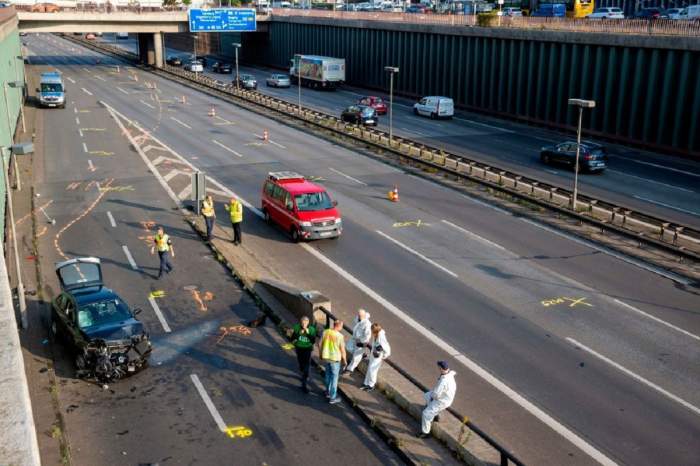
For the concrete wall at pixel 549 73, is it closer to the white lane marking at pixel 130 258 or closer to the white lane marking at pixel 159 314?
the white lane marking at pixel 130 258

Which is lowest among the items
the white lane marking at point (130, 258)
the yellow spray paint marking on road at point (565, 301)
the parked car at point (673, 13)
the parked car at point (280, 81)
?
the yellow spray paint marking on road at point (565, 301)

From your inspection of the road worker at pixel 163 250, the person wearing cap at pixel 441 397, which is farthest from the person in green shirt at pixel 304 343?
the road worker at pixel 163 250

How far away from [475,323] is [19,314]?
12.9 m

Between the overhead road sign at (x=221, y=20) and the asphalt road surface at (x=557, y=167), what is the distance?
2704cm

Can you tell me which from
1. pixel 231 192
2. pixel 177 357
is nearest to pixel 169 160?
pixel 231 192

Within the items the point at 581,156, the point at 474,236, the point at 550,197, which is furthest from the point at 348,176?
the point at 581,156

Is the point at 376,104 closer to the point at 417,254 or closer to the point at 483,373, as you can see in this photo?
the point at 417,254

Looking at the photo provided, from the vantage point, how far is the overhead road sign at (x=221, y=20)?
9050cm

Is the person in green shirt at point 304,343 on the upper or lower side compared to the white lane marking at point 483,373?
upper

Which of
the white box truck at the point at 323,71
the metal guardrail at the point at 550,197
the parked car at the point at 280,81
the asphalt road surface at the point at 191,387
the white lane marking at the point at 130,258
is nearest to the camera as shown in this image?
the asphalt road surface at the point at 191,387

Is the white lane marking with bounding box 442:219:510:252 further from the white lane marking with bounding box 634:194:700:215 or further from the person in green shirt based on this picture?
the person in green shirt

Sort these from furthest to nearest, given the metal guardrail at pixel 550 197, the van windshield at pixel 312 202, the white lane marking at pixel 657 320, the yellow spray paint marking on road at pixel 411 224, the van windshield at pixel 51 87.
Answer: the van windshield at pixel 51 87
the yellow spray paint marking on road at pixel 411 224
the van windshield at pixel 312 202
the metal guardrail at pixel 550 197
the white lane marking at pixel 657 320

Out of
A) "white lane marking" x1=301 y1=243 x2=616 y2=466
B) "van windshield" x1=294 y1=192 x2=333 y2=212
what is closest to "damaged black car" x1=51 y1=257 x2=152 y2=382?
"white lane marking" x1=301 y1=243 x2=616 y2=466

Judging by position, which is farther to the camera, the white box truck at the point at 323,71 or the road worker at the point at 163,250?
the white box truck at the point at 323,71
